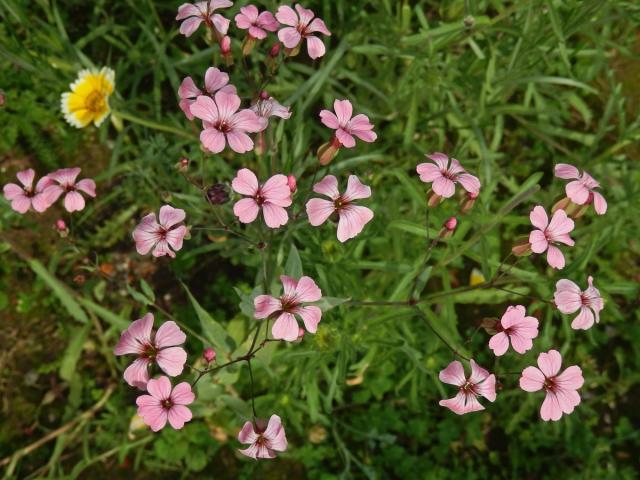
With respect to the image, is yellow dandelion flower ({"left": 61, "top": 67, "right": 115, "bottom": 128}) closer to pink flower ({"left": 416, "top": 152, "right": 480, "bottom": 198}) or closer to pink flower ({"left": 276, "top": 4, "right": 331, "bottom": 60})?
pink flower ({"left": 276, "top": 4, "right": 331, "bottom": 60})

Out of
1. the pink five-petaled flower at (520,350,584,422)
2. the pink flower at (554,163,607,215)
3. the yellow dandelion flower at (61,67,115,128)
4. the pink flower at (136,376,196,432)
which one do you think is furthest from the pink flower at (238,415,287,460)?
the yellow dandelion flower at (61,67,115,128)

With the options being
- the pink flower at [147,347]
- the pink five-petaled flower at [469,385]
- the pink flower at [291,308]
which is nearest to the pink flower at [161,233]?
the pink flower at [147,347]

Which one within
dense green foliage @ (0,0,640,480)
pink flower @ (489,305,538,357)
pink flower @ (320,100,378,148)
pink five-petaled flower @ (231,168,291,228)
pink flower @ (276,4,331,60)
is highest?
pink flower @ (276,4,331,60)

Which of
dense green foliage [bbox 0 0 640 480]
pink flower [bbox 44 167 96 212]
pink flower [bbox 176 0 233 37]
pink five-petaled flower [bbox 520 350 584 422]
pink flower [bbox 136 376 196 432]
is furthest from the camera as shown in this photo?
dense green foliage [bbox 0 0 640 480]

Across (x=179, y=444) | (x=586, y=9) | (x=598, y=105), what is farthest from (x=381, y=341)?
(x=598, y=105)

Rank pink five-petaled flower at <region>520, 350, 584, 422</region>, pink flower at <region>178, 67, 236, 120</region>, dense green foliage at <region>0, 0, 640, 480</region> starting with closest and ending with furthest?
pink five-petaled flower at <region>520, 350, 584, 422</region>, pink flower at <region>178, 67, 236, 120</region>, dense green foliage at <region>0, 0, 640, 480</region>

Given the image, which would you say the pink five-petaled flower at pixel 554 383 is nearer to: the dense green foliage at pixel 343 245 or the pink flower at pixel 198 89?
the dense green foliage at pixel 343 245

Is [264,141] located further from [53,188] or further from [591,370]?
[591,370]
